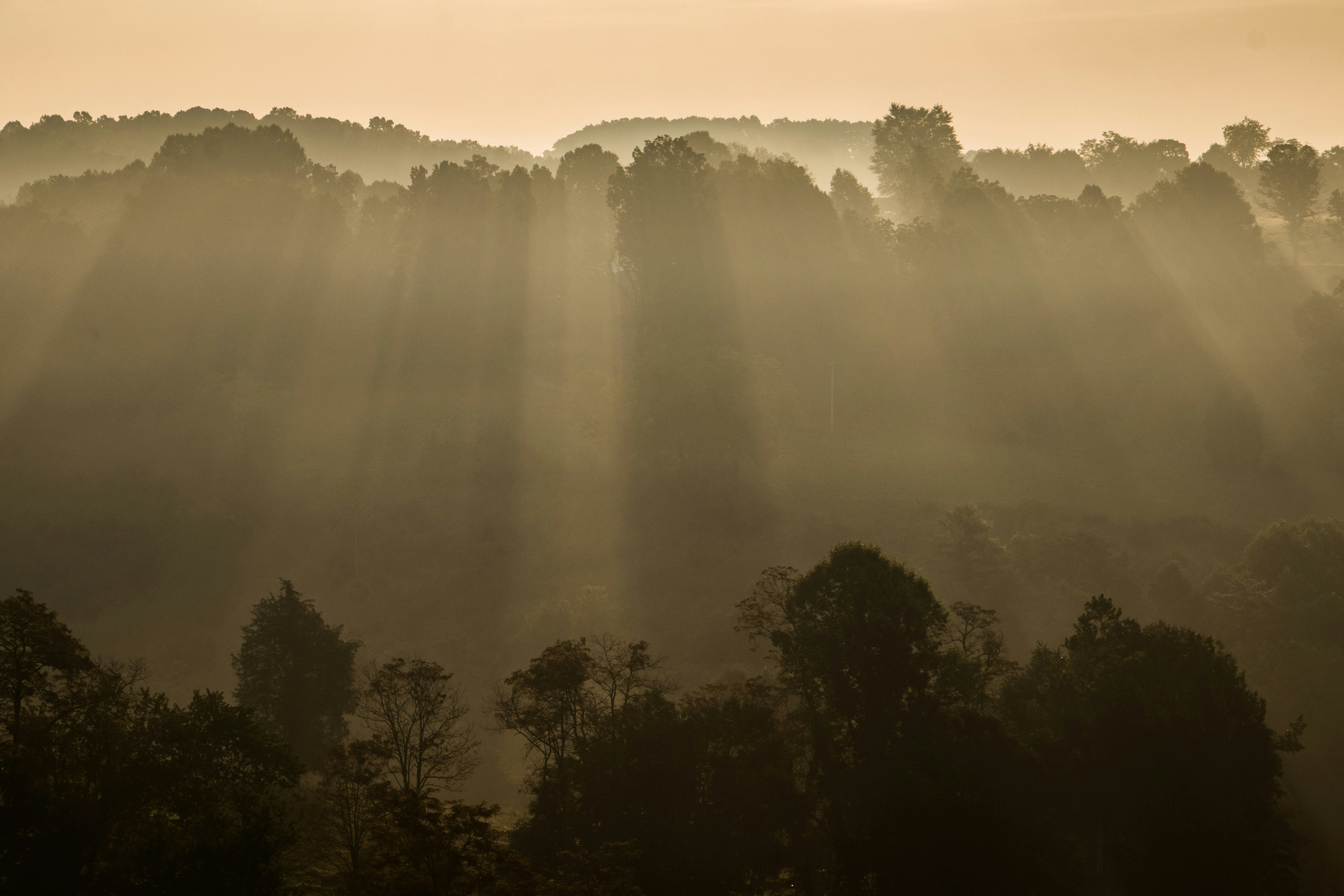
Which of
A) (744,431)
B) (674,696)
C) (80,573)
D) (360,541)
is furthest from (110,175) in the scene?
(674,696)

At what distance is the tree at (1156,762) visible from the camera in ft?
97.9

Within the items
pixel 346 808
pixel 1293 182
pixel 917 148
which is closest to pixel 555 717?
pixel 346 808

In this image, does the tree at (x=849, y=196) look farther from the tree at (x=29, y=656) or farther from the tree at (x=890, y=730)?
the tree at (x=29, y=656)

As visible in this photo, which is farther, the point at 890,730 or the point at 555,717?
the point at 555,717

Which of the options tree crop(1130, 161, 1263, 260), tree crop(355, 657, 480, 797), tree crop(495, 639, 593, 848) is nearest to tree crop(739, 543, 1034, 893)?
tree crop(495, 639, 593, 848)

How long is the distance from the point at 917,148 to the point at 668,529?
229ft

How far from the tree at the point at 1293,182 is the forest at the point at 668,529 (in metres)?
0.53

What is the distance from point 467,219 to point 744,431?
4009 cm

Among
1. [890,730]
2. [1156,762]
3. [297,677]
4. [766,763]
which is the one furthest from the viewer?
[297,677]

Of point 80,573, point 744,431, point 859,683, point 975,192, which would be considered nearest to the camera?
point 859,683

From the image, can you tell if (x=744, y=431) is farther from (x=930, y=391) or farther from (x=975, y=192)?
(x=975, y=192)

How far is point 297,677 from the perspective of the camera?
38844 mm

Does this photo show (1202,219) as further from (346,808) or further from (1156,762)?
(346,808)

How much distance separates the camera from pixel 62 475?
62.7 metres
